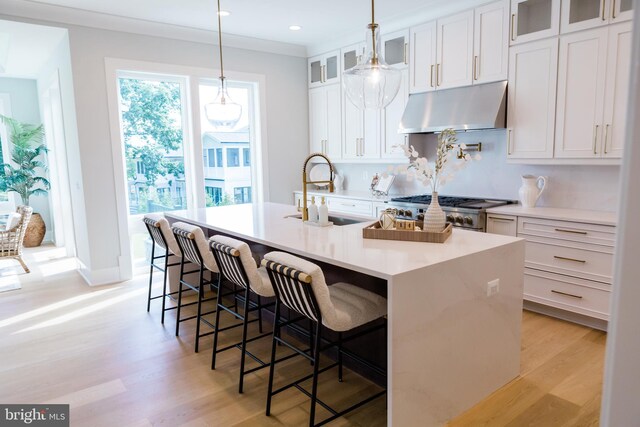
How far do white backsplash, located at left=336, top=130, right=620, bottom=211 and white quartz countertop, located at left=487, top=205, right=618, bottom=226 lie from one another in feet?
0.46

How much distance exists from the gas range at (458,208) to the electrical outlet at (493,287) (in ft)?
4.17

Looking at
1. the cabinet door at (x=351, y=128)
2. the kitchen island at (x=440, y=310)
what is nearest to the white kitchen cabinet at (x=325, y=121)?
the cabinet door at (x=351, y=128)

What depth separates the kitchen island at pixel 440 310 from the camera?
1.93 m

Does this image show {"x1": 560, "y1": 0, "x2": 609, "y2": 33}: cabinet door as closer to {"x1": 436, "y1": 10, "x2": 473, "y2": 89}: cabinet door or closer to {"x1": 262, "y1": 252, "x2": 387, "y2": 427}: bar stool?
{"x1": 436, "y1": 10, "x2": 473, "y2": 89}: cabinet door

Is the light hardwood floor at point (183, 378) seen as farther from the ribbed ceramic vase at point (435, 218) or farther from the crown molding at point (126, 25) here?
the crown molding at point (126, 25)

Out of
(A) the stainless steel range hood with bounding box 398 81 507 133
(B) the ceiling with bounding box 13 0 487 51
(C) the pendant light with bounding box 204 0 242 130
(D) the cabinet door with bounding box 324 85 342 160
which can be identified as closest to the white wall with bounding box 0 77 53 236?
(B) the ceiling with bounding box 13 0 487 51

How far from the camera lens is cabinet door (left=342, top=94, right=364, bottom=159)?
536 cm

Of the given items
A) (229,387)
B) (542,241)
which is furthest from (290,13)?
(229,387)

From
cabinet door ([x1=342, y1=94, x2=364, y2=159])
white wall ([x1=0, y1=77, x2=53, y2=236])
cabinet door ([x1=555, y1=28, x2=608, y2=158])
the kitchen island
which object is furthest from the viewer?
white wall ([x1=0, y1=77, x2=53, y2=236])

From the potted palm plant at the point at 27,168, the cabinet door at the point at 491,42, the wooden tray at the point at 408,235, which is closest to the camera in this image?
the wooden tray at the point at 408,235

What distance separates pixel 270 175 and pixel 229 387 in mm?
3692

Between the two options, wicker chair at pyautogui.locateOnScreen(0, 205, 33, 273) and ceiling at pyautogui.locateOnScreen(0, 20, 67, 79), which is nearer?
ceiling at pyautogui.locateOnScreen(0, 20, 67, 79)

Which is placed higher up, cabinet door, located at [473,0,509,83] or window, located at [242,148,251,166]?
cabinet door, located at [473,0,509,83]

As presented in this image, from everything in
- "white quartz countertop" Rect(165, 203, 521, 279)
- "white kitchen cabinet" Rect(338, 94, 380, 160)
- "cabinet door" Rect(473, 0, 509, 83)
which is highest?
"cabinet door" Rect(473, 0, 509, 83)
